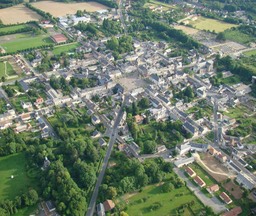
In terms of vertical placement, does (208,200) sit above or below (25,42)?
above

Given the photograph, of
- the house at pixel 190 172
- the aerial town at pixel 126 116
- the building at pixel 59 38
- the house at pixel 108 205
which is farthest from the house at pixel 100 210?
the building at pixel 59 38

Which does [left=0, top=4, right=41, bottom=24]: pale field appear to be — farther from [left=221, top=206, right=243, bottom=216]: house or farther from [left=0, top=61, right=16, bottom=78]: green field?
[left=221, top=206, right=243, bottom=216]: house

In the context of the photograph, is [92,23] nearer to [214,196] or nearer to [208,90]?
[208,90]

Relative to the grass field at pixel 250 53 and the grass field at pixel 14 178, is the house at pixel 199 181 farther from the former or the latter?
the grass field at pixel 250 53

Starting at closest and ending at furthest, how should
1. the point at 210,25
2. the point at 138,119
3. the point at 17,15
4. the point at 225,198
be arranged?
the point at 225,198 < the point at 138,119 < the point at 210,25 < the point at 17,15

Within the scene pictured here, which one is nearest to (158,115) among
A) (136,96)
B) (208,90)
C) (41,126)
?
(136,96)

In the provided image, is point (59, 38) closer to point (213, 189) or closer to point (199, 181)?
point (199, 181)

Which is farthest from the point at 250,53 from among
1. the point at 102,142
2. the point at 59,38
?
the point at 102,142
